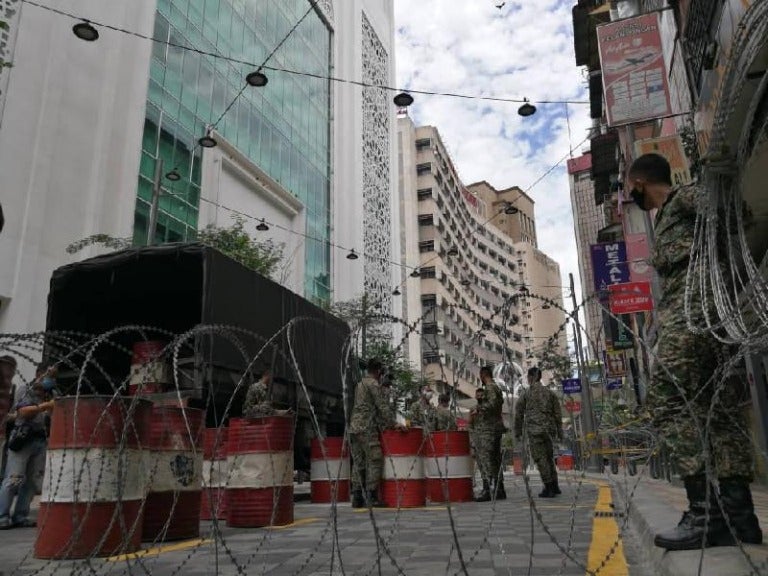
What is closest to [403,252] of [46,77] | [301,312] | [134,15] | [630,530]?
[134,15]

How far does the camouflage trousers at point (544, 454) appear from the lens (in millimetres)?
9281

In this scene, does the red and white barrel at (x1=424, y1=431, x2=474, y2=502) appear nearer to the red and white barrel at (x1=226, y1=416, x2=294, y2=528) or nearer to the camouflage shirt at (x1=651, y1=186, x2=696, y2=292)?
the red and white barrel at (x1=226, y1=416, x2=294, y2=528)

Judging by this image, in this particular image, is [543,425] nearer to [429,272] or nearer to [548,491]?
[548,491]

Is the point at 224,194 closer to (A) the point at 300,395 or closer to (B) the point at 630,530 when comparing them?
(A) the point at 300,395

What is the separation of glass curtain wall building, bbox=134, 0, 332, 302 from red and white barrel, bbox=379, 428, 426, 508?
1069 centimetres

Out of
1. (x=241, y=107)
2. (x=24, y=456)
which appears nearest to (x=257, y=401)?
(x=24, y=456)

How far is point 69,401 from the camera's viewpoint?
4.36 meters

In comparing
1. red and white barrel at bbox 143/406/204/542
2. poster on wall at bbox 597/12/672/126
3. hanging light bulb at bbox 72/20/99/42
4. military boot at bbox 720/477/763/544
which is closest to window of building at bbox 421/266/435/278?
poster on wall at bbox 597/12/672/126

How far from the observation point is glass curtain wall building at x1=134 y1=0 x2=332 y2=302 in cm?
2297

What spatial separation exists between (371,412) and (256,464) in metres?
2.44

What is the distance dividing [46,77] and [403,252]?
47.9m

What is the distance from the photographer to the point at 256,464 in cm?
588

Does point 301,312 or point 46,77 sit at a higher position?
point 46,77

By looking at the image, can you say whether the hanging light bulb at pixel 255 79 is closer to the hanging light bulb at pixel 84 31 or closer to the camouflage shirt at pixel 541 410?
the hanging light bulb at pixel 84 31
